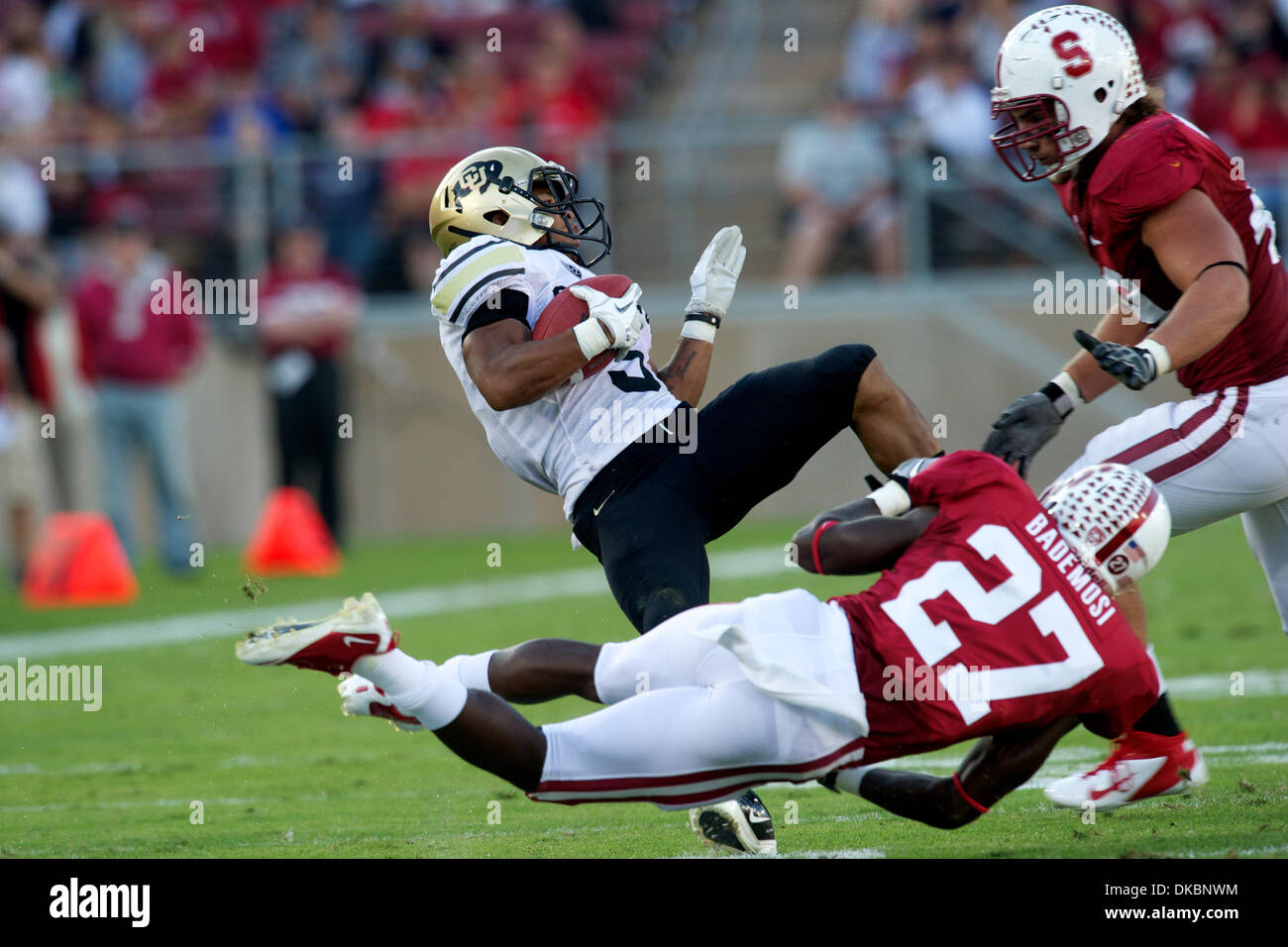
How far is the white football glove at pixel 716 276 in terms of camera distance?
4250 millimetres

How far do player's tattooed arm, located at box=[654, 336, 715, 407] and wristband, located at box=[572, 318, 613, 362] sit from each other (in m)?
0.44

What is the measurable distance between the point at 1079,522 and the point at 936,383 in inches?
334

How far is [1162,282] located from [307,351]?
772cm

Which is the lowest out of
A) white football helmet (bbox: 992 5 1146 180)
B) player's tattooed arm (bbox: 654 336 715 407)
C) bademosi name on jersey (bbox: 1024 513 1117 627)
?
bademosi name on jersey (bbox: 1024 513 1117 627)

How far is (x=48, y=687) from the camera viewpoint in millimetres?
6543

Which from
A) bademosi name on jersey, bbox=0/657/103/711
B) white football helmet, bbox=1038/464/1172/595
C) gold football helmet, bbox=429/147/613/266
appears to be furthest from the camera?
bademosi name on jersey, bbox=0/657/103/711

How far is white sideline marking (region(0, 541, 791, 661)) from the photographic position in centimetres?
758

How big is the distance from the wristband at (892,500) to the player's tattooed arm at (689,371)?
0.98 metres

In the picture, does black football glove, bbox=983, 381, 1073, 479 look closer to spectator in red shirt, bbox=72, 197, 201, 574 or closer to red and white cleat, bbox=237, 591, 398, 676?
red and white cleat, bbox=237, 591, 398, 676

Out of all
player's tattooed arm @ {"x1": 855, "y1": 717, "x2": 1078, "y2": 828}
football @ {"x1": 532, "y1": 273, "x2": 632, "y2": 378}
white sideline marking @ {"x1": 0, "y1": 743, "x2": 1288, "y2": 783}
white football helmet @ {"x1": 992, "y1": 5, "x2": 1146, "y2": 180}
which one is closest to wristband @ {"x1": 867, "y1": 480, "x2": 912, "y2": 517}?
player's tattooed arm @ {"x1": 855, "y1": 717, "x2": 1078, "y2": 828}

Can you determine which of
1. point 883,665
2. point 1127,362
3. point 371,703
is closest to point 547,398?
point 371,703

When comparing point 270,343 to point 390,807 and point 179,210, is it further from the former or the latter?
point 390,807

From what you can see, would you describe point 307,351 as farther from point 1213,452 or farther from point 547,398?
point 1213,452
